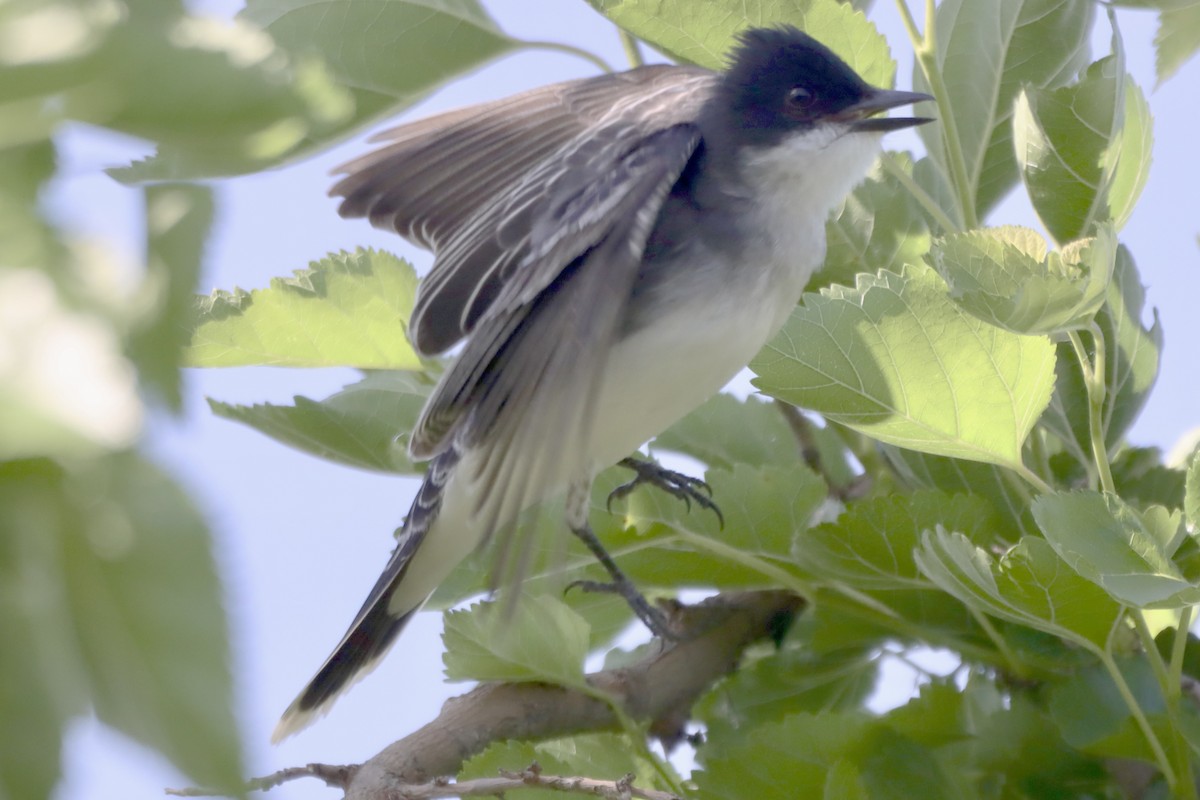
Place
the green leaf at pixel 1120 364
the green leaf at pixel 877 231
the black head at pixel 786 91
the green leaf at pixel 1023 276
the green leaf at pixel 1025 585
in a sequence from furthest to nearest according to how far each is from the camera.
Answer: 1. the black head at pixel 786 91
2. the green leaf at pixel 877 231
3. the green leaf at pixel 1120 364
4. the green leaf at pixel 1025 585
5. the green leaf at pixel 1023 276

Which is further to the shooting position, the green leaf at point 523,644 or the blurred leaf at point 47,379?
the green leaf at point 523,644

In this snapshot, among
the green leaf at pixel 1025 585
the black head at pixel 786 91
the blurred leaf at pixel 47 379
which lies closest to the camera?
the blurred leaf at pixel 47 379

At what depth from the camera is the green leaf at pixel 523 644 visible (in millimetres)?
1032

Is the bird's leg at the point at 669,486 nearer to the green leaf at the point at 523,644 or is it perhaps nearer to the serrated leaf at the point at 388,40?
the green leaf at the point at 523,644

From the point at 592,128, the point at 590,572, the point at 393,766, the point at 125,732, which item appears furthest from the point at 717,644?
the point at 125,732

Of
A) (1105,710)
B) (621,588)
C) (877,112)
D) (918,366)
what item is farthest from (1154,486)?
(877,112)

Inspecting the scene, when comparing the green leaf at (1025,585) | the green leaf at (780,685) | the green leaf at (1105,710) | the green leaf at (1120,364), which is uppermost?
the green leaf at (1120,364)

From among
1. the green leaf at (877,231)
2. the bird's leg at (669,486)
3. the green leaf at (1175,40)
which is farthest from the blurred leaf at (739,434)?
the green leaf at (1175,40)

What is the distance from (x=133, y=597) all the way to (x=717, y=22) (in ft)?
3.27

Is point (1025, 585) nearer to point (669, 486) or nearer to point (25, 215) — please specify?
point (669, 486)

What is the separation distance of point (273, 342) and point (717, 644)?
49 centimetres

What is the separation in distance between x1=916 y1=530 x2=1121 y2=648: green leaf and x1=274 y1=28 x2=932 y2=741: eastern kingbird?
322 millimetres

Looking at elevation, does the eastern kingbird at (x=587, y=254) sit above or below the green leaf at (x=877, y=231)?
below

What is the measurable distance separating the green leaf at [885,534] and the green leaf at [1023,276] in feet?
0.99
